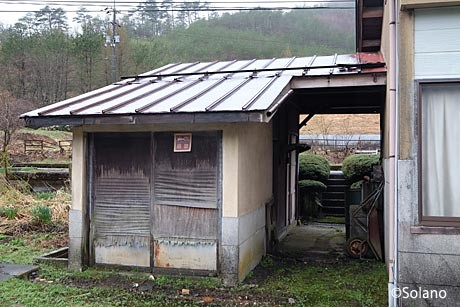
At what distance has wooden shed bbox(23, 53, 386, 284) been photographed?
5867mm

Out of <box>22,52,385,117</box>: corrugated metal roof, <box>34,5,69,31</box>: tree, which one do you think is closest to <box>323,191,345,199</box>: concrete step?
<box>22,52,385,117</box>: corrugated metal roof

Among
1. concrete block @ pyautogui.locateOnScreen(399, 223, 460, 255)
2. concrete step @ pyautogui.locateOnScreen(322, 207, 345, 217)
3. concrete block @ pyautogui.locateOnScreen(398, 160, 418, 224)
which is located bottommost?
concrete step @ pyautogui.locateOnScreen(322, 207, 345, 217)

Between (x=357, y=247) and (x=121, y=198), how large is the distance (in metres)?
4.12

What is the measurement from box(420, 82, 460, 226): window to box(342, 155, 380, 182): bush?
7829 mm

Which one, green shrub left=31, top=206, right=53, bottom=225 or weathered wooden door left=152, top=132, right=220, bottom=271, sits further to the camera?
green shrub left=31, top=206, right=53, bottom=225

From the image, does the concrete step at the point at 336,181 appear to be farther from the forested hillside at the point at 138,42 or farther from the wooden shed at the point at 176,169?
the forested hillside at the point at 138,42

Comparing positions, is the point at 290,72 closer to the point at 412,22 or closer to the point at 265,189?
the point at 265,189

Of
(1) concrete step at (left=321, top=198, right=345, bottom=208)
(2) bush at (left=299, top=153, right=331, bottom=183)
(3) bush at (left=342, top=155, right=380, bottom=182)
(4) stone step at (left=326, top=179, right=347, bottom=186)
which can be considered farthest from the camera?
(4) stone step at (left=326, top=179, right=347, bottom=186)

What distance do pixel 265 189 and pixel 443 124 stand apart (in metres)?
3.48

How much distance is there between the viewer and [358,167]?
12875 millimetres

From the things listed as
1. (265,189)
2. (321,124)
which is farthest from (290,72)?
(321,124)

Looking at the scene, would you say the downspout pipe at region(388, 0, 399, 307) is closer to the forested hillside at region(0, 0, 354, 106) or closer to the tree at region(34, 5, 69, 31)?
the forested hillside at region(0, 0, 354, 106)

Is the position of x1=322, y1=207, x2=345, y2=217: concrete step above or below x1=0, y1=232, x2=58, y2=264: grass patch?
above

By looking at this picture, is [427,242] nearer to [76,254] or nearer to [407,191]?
[407,191]
